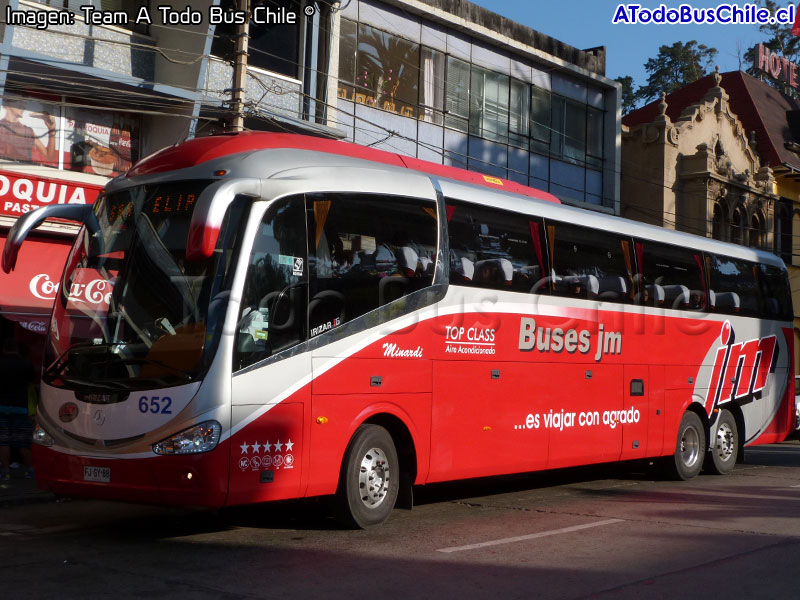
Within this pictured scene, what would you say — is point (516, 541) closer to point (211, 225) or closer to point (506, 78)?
point (211, 225)

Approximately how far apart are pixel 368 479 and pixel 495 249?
3180 millimetres

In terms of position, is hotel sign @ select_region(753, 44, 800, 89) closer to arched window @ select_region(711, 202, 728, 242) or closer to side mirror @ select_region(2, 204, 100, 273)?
arched window @ select_region(711, 202, 728, 242)

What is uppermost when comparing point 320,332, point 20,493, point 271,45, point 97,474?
point 271,45

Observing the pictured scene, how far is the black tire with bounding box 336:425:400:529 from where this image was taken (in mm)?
9547

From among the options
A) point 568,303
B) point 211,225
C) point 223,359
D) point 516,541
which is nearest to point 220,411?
point 223,359

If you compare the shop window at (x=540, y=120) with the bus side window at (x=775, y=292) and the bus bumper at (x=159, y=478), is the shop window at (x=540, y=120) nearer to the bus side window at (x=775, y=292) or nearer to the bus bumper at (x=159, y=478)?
the bus side window at (x=775, y=292)

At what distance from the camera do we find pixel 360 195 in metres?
9.91

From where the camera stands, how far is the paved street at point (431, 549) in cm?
716

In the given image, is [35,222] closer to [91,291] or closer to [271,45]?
[91,291]

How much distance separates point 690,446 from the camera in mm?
15477

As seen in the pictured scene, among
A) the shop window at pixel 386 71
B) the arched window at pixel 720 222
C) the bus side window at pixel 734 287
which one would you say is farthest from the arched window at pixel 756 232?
the bus side window at pixel 734 287

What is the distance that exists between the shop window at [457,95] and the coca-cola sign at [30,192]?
1210 cm

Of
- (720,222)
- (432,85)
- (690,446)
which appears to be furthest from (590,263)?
(720,222)

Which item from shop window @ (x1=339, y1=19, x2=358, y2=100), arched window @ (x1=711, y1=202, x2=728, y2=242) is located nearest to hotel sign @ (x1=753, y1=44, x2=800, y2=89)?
arched window @ (x1=711, y1=202, x2=728, y2=242)
